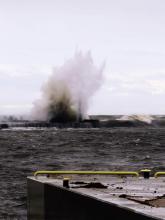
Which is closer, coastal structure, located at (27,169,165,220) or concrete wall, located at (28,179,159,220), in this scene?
coastal structure, located at (27,169,165,220)

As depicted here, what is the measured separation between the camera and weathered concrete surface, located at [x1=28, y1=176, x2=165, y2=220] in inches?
382

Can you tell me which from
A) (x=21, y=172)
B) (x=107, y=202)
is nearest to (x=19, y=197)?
(x=21, y=172)

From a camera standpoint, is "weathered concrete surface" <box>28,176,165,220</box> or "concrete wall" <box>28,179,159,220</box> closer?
"weathered concrete surface" <box>28,176,165,220</box>

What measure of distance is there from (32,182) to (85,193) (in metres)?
2.29

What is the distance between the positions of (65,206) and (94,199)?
1.29m

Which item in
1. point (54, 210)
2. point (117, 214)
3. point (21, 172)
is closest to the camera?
point (117, 214)

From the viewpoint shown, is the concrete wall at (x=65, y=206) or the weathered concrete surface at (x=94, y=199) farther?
the concrete wall at (x=65, y=206)

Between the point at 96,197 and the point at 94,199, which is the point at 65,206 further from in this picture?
the point at 94,199

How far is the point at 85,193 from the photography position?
37.7 feet

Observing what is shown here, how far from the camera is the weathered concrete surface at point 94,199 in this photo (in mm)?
9695

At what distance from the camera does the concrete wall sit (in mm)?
9881

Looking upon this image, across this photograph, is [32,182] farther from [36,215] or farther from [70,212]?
[70,212]

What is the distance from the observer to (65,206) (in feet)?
38.8

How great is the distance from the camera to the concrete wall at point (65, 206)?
9.88 m
